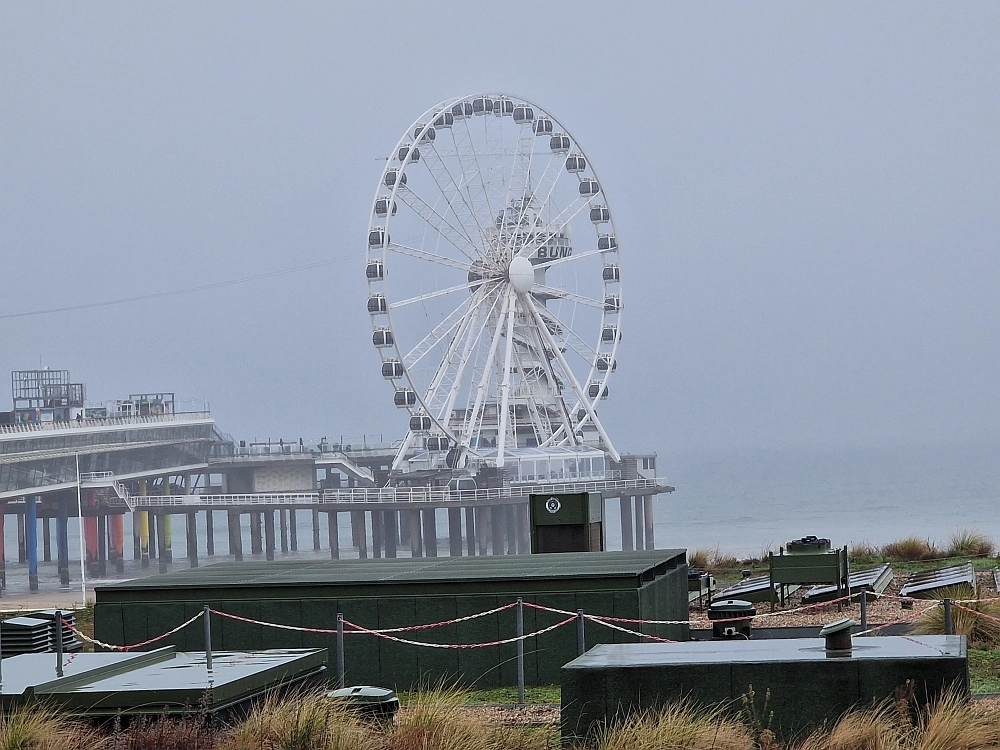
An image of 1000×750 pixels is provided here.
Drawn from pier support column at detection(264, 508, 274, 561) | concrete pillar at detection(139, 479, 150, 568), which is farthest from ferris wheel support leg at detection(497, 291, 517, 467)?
concrete pillar at detection(139, 479, 150, 568)

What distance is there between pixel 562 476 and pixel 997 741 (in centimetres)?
7801

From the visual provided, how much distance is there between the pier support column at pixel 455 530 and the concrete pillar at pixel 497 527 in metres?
1.97

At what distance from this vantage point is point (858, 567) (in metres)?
24.7

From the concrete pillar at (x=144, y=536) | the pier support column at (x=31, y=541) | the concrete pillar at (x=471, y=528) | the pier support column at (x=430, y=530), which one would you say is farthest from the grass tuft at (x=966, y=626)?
the concrete pillar at (x=144, y=536)

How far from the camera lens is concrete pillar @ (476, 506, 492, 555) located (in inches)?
3531

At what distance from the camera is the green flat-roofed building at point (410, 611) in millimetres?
13859

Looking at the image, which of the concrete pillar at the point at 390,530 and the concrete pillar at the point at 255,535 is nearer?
the concrete pillar at the point at 390,530

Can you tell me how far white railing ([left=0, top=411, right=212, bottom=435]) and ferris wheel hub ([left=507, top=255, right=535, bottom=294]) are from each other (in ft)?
137

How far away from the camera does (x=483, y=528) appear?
3551 inches

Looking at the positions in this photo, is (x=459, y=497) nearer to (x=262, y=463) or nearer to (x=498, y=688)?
(x=262, y=463)

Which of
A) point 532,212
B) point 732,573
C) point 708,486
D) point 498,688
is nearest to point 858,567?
point 732,573

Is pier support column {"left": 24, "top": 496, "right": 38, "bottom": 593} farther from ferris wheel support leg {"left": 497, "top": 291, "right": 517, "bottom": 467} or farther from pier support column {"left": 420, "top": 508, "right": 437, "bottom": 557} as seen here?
ferris wheel support leg {"left": 497, "top": 291, "right": 517, "bottom": 467}

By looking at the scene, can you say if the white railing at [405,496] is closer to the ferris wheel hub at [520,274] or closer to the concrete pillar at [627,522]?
the concrete pillar at [627,522]

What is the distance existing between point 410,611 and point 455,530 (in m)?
78.2
